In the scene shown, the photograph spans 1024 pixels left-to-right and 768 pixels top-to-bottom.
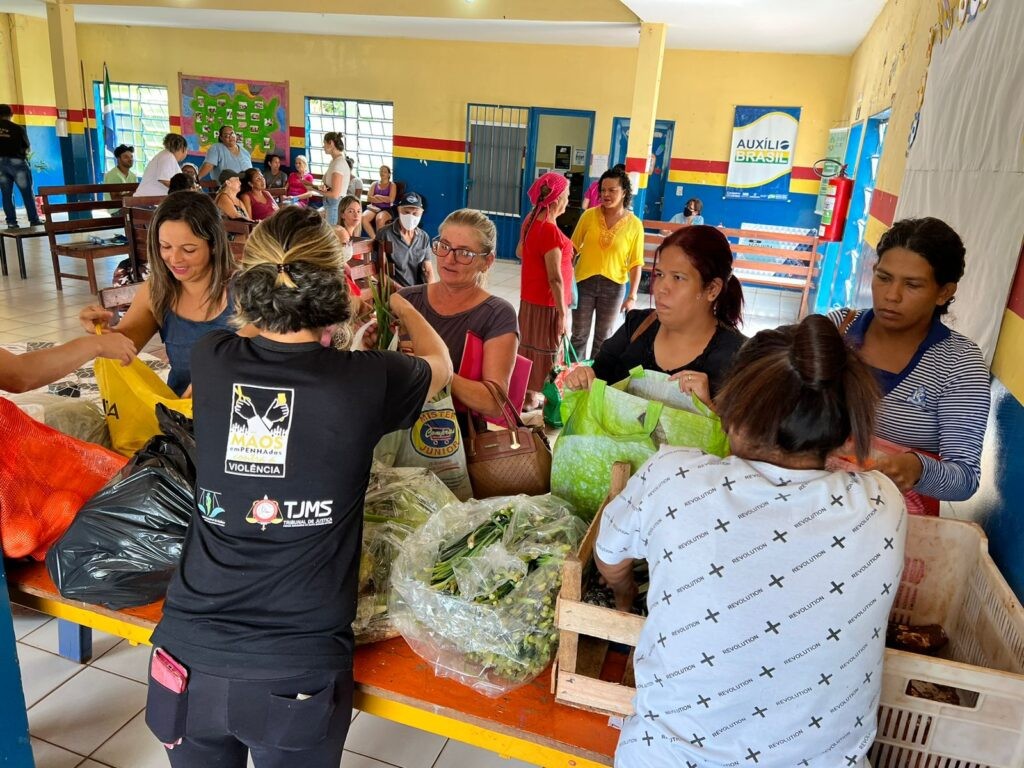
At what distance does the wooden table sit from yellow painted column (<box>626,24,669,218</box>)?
23.9 feet

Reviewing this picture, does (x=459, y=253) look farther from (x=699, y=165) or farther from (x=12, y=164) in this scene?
(x=12, y=164)

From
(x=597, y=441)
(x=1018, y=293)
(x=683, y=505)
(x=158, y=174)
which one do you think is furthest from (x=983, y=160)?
(x=158, y=174)

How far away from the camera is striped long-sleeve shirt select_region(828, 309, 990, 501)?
169 cm

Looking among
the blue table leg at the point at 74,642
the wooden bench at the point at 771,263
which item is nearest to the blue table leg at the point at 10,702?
the blue table leg at the point at 74,642

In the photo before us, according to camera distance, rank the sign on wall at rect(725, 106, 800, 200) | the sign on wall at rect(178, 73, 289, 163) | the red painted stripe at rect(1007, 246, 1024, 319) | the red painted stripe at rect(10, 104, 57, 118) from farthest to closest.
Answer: the red painted stripe at rect(10, 104, 57, 118), the sign on wall at rect(178, 73, 289, 163), the sign on wall at rect(725, 106, 800, 200), the red painted stripe at rect(1007, 246, 1024, 319)

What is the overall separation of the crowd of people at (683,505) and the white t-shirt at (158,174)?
24.0ft

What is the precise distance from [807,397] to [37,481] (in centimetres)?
171

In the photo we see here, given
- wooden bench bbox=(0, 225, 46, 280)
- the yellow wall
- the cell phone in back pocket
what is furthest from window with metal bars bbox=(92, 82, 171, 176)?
the cell phone in back pocket

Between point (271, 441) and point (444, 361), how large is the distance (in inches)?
21.9

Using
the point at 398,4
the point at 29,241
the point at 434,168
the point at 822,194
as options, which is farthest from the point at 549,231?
the point at 29,241

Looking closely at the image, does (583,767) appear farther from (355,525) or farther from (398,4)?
(398,4)

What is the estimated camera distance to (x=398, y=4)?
9.07 metres

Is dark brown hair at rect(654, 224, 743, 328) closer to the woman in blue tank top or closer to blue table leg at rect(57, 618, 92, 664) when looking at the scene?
the woman in blue tank top

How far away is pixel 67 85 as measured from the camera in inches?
433
